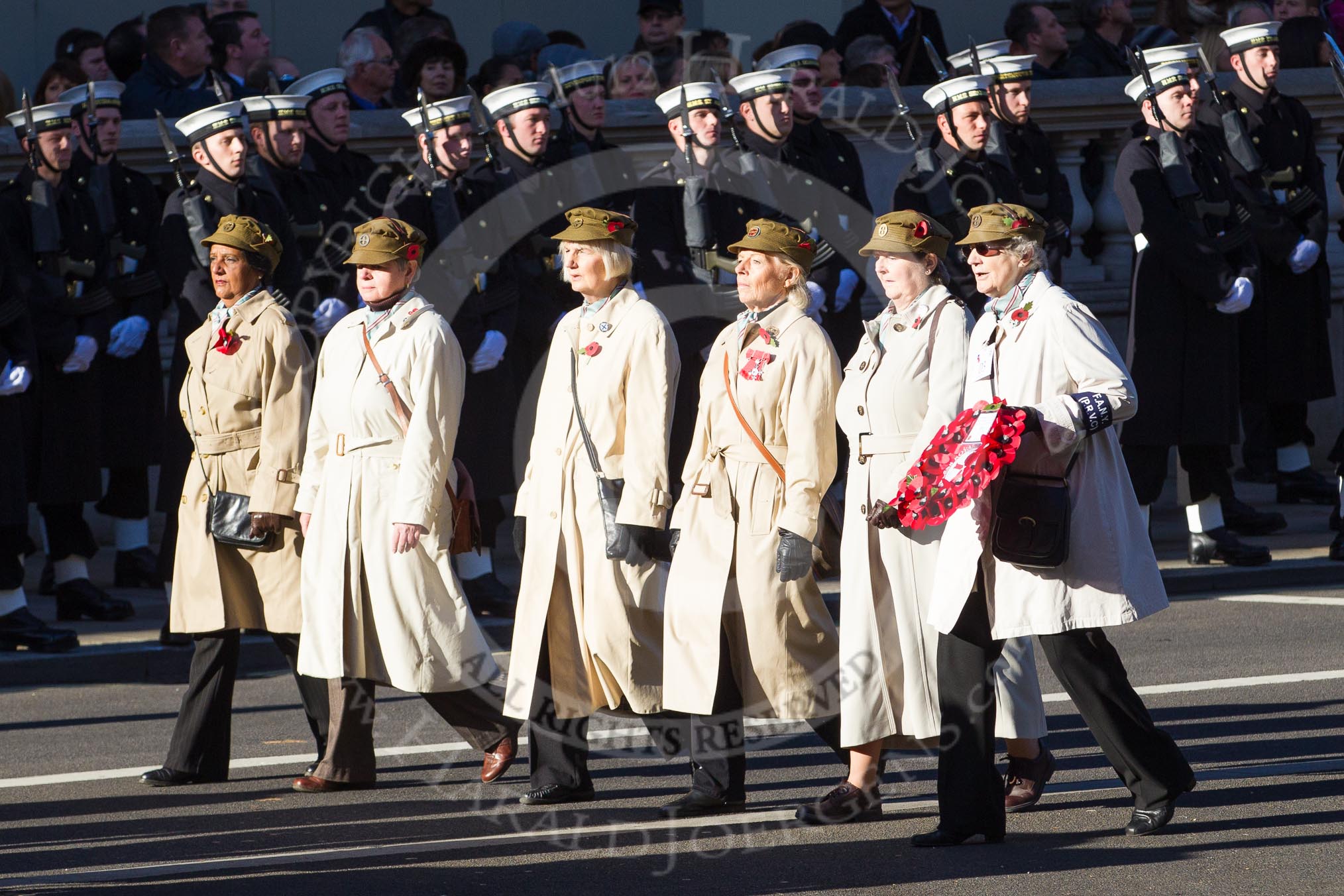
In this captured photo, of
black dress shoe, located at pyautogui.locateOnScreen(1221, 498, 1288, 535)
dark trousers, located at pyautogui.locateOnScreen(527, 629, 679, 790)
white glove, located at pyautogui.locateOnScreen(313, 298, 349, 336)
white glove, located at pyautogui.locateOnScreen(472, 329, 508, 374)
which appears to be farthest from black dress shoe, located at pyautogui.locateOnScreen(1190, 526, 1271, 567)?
dark trousers, located at pyautogui.locateOnScreen(527, 629, 679, 790)

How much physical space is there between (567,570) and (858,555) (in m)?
1.06

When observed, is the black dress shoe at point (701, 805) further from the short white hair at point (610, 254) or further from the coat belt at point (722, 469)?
the short white hair at point (610, 254)

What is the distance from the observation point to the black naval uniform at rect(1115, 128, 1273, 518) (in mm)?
11625

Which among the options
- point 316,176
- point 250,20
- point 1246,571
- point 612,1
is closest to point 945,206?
point 1246,571

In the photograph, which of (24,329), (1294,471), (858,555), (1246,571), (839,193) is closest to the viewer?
(858,555)

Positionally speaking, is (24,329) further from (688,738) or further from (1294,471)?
(1294,471)

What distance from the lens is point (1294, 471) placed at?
13.7m

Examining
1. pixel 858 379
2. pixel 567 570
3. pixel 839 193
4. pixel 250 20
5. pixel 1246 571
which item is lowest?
pixel 1246 571

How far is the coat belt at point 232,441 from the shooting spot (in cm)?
830

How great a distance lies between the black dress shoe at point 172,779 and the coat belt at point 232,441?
3.71 ft

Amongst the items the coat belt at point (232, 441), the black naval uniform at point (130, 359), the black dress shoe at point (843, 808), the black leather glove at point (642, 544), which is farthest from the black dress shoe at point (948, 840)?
the black naval uniform at point (130, 359)

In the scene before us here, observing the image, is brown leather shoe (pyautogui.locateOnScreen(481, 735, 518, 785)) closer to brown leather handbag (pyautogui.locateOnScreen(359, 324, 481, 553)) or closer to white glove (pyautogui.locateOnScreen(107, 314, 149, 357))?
brown leather handbag (pyautogui.locateOnScreen(359, 324, 481, 553))

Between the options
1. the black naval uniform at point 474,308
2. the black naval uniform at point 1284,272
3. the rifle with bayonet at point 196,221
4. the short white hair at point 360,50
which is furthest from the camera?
the short white hair at point 360,50

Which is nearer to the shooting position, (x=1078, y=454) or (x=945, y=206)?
(x=1078, y=454)
